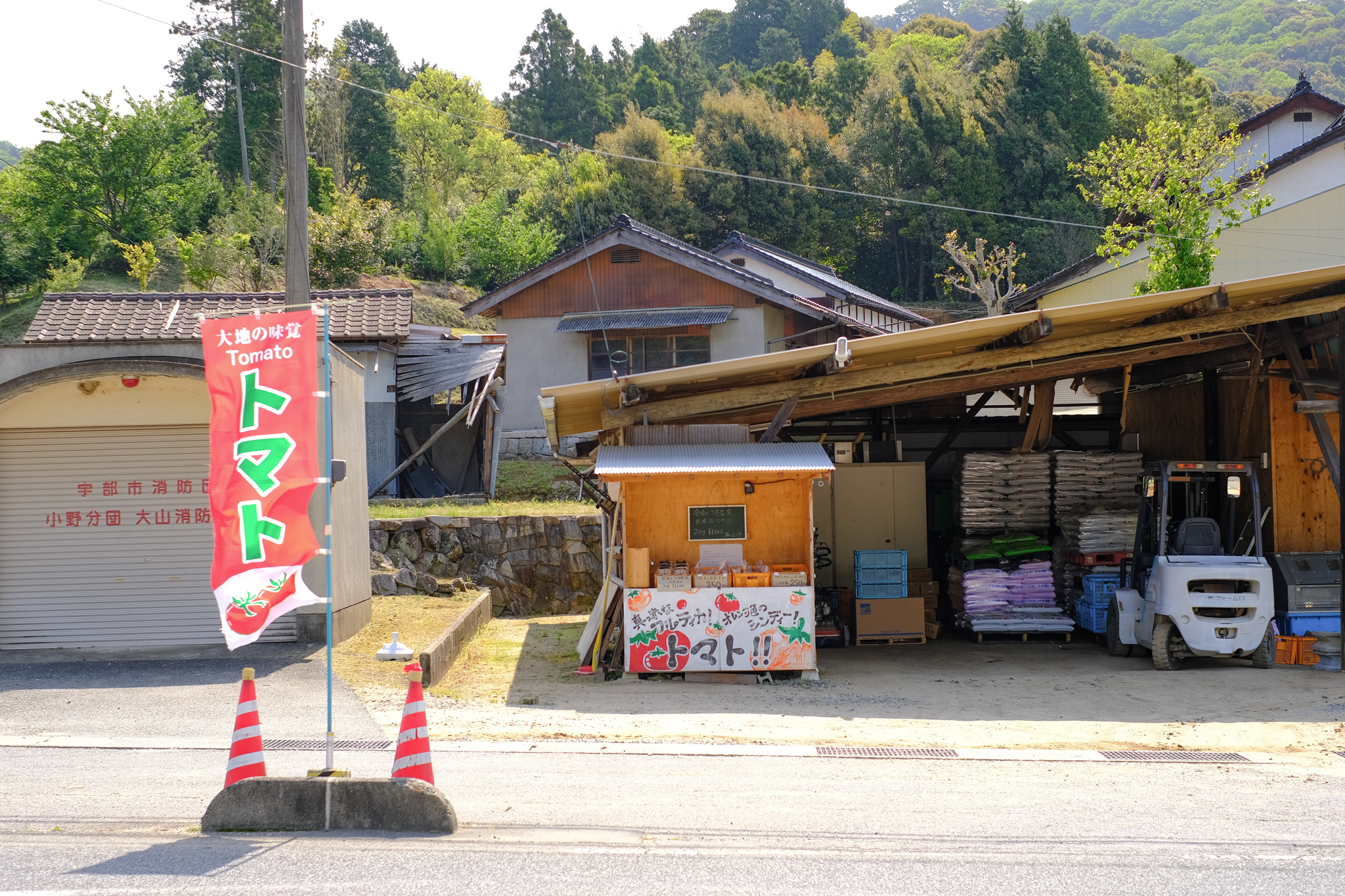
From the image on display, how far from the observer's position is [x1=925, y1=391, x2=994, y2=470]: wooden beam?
16.9 metres

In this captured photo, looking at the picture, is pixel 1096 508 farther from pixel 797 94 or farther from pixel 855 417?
pixel 797 94

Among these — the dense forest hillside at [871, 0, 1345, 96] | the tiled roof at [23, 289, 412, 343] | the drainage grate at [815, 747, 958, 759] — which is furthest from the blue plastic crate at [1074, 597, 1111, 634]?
the dense forest hillside at [871, 0, 1345, 96]

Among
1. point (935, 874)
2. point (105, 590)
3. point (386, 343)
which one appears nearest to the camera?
point (935, 874)

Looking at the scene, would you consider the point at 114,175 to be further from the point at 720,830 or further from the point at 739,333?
the point at 720,830

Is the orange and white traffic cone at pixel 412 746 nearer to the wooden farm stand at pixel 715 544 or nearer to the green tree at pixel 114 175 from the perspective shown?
the wooden farm stand at pixel 715 544

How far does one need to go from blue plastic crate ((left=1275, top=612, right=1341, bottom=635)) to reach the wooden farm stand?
5.74 meters

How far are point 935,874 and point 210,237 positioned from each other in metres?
35.7

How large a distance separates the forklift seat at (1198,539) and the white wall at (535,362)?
1764cm

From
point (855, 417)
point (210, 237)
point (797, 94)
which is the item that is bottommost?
point (855, 417)

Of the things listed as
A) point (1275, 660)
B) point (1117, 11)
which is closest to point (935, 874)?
point (1275, 660)

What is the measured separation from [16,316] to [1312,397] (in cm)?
3389

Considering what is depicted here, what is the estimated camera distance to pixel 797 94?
181 feet

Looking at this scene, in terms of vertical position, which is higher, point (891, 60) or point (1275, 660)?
point (891, 60)

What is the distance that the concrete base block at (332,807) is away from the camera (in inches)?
245
